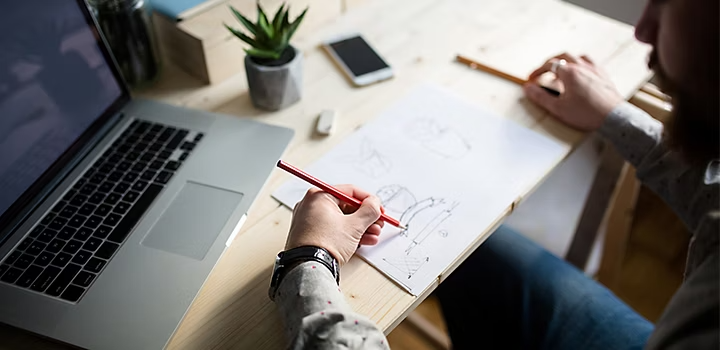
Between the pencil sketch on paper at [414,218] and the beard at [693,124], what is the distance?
295 millimetres

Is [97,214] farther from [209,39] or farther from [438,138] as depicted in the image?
[438,138]

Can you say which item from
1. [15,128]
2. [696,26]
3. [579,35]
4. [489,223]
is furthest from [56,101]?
[579,35]

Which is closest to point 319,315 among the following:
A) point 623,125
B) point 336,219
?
point 336,219

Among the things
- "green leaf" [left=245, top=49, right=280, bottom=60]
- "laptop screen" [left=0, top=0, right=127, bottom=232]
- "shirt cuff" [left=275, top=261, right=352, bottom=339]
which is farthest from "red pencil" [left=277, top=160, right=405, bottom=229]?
"laptop screen" [left=0, top=0, right=127, bottom=232]

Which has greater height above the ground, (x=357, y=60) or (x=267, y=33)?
(x=267, y=33)

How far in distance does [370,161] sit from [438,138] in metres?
0.11

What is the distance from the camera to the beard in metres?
0.49

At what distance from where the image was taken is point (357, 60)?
1.00 meters

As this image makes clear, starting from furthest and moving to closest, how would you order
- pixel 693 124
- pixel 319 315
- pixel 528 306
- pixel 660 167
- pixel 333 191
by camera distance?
pixel 528 306 → pixel 660 167 → pixel 333 191 → pixel 319 315 → pixel 693 124

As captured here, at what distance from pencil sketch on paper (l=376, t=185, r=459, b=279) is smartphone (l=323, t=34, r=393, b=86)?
25 centimetres

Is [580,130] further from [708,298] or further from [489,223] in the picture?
[708,298]

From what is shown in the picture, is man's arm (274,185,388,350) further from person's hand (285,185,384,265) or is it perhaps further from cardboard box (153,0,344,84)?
cardboard box (153,0,344,84)

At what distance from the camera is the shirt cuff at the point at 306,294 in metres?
0.62

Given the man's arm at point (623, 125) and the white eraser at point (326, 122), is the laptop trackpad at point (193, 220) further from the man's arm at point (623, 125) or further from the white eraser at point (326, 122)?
the man's arm at point (623, 125)
